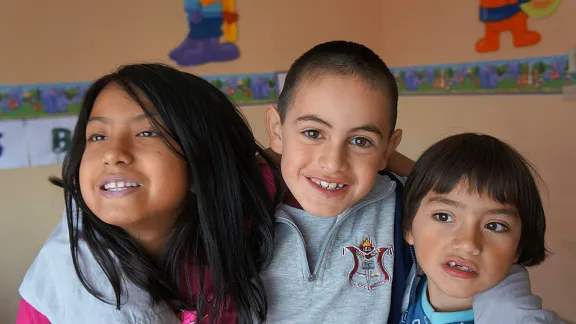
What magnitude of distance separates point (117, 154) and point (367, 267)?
1.73 feet

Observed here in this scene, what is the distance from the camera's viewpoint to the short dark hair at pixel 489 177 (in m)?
0.77

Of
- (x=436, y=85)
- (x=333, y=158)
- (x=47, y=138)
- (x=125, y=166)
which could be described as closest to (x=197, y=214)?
(x=125, y=166)

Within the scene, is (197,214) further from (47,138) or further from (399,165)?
(47,138)

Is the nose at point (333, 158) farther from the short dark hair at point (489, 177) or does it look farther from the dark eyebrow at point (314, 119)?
the short dark hair at point (489, 177)

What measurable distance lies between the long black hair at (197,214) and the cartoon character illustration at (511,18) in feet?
4.76

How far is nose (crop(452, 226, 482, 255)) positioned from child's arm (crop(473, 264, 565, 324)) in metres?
0.08

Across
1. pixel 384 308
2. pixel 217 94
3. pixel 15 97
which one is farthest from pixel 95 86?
pixel 15 97

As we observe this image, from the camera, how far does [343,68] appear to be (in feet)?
2.61

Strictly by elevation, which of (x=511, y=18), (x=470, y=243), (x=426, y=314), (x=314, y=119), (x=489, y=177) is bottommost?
(x=426, y=314)

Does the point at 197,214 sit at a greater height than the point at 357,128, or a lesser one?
lesser

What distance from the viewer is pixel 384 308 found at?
2.91 ft

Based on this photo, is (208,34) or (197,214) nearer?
(197,214)

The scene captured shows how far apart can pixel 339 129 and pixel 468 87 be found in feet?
5.06

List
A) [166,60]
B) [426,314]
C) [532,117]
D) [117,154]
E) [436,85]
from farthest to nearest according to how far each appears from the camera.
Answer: [436,85] < [166,60] < [532,117] < [426,314] < [117,154]
